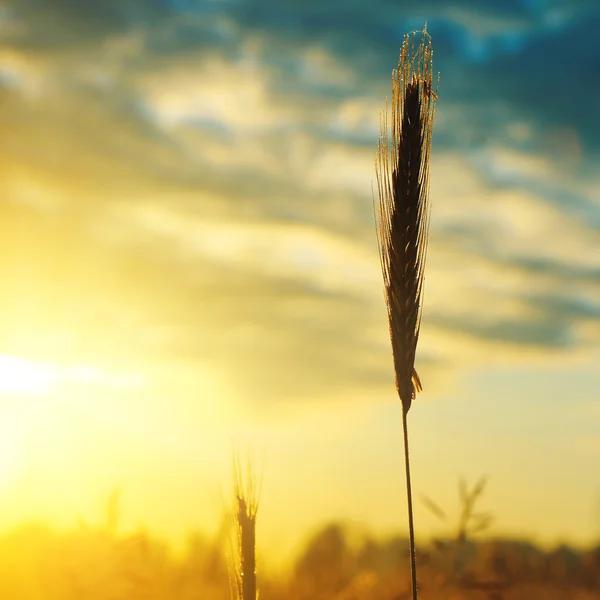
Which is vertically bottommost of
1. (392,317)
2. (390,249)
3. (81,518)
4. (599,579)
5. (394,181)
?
(599,579)

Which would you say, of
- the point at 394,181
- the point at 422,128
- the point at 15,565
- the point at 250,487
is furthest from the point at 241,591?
the point at 15,565

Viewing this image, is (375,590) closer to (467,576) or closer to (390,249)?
(467,576)

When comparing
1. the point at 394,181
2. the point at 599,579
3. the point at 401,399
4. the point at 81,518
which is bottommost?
the point at 599,579

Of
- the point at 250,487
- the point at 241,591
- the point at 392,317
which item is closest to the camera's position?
the point at 392,317

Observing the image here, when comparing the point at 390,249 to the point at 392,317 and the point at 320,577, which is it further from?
the point at 320,577

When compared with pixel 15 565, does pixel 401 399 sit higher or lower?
higher

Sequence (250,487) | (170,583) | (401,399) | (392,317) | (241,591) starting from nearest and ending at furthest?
(401,399)
(392,317)
(241,591)
(250,487)
(170,583)

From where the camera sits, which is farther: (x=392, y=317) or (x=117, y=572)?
(x=117, y=572)

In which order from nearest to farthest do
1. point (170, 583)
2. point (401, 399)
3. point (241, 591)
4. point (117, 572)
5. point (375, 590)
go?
point (401, 399) → point (241, 591) → point (375, 590) → point (117, 572) → point (170, 583)

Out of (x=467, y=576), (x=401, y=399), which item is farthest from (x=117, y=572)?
(x=401, y=399)
